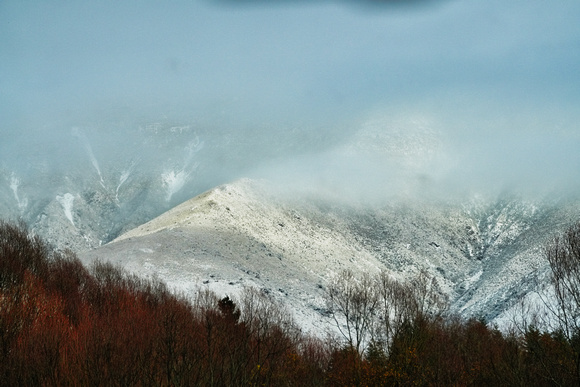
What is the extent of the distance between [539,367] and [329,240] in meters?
74.2

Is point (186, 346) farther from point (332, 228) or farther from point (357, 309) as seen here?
point (332, 228)

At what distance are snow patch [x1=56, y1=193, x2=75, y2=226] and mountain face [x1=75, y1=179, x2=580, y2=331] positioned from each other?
10331 cm

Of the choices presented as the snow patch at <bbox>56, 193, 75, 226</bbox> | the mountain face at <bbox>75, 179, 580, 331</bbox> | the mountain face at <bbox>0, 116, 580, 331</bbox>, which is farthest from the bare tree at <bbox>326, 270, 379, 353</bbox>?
the snow patch at <bbox>56, 193, 75, 226</bbox>

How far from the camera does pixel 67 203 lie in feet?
609

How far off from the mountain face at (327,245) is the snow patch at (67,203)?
103 meters

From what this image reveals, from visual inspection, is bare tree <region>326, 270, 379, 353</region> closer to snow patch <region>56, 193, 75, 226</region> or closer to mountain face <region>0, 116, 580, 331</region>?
mountain face <region>0, 116, 580, 331</region>

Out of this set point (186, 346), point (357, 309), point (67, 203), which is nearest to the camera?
point (186, 346)

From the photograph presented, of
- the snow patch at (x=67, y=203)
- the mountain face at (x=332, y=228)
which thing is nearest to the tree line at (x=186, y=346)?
the mountain face at (x=332, y=228)

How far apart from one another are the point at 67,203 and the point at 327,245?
14600 centimetres

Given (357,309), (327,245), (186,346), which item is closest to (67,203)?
(327,245)

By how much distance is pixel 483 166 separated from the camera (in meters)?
163

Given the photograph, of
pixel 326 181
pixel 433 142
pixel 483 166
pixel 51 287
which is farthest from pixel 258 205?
pixel 433 142

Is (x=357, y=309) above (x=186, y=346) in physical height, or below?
above

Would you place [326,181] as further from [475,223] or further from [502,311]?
[502,311]
